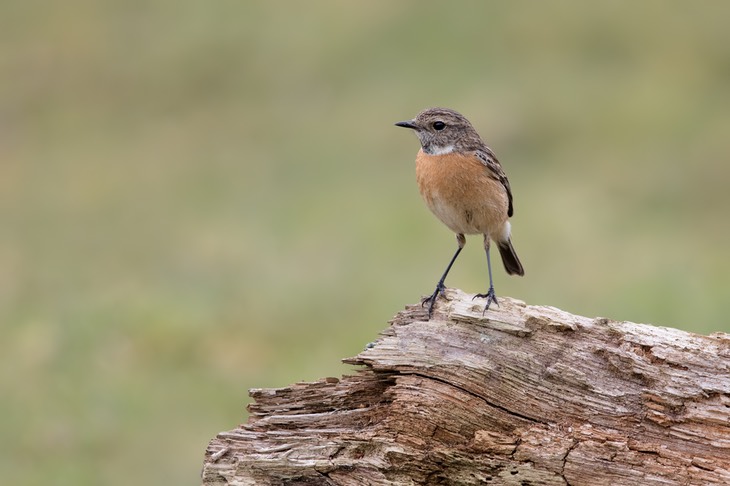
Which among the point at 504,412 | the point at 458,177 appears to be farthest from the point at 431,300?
the point at 458,177

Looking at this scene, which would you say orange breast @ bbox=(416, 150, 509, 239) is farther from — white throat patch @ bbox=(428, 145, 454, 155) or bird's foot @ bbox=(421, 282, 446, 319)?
bird's foot @ bbox=(421, 282, 446, 319)

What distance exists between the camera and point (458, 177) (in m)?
8.84

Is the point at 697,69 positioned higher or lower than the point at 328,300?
higher

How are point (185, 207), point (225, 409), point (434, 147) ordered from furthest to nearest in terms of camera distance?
point (185, 207) → point (225, 409) → point (434, 147)

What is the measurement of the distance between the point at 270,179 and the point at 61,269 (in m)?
5.30

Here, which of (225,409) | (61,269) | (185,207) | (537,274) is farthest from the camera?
(185,207)

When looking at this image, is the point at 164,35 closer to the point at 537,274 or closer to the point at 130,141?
the point at 130,141

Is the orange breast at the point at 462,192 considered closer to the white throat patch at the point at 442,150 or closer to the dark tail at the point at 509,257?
the white throat patch at the point at 442,150

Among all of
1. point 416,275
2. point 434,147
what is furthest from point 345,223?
point 434,147

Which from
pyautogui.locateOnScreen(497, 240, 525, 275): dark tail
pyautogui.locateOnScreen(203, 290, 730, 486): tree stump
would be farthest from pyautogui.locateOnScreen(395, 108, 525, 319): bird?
pyautogui.locateOnScreen(203, 290, 730, 486): tree stump

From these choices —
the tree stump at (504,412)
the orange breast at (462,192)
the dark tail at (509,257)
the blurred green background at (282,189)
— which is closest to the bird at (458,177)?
the orange breast at (462,192)

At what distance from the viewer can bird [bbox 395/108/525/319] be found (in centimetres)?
883

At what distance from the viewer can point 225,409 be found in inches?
512

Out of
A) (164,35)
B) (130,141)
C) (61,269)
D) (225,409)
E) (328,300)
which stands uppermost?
(164,35)
